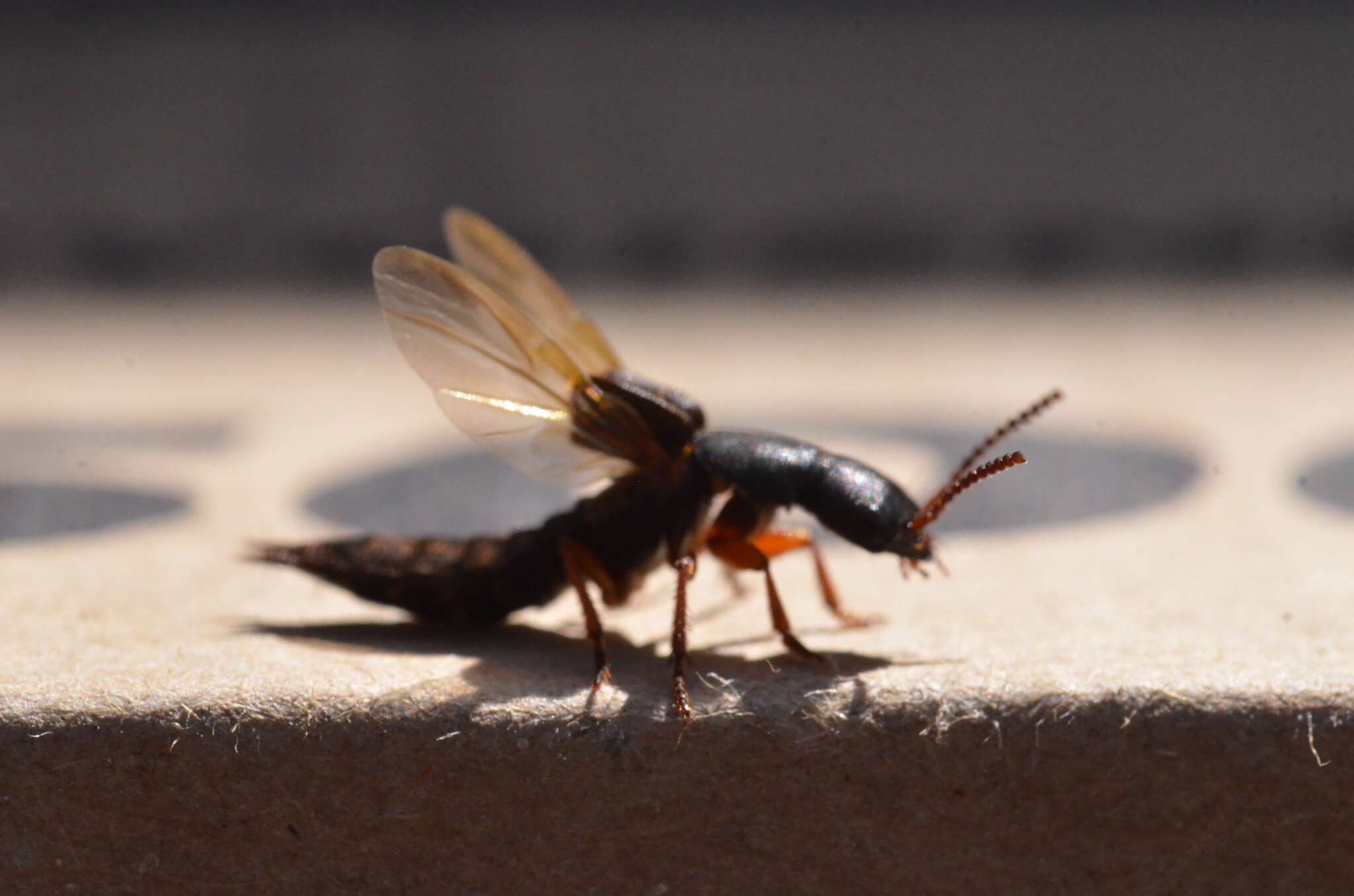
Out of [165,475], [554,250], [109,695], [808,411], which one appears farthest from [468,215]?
[554,250]

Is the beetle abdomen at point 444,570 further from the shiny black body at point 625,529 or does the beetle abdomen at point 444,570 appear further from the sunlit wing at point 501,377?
the sunlit wing at point 501,377

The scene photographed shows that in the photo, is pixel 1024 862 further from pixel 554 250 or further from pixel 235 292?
pixel 554 250

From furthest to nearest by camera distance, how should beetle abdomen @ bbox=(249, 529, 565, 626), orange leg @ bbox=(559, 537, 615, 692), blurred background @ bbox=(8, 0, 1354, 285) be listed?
blurred background @ bbox=(8, 0, 1354, 285), beetle abdomen @ bbox=(249, 529, 565, 626), orange leg @ bbox=(559, 537, 615, 692)

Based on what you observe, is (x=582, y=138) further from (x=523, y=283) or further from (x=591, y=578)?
(x=591, y=578)

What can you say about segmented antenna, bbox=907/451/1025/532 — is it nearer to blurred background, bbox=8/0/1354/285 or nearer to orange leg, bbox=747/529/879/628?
orange leg, bbox=747/529/879/628

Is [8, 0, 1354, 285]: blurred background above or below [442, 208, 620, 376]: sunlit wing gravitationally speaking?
above

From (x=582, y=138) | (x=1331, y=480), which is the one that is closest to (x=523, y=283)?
(x=1331, y=480)

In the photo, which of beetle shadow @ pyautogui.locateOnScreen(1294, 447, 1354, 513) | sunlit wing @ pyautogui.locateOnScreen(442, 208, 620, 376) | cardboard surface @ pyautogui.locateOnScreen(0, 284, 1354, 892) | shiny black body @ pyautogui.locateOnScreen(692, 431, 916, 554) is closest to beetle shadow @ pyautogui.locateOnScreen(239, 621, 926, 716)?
cardboard surface @ pyautogui.locateOnScreen(0, 284, 1354, 892)
